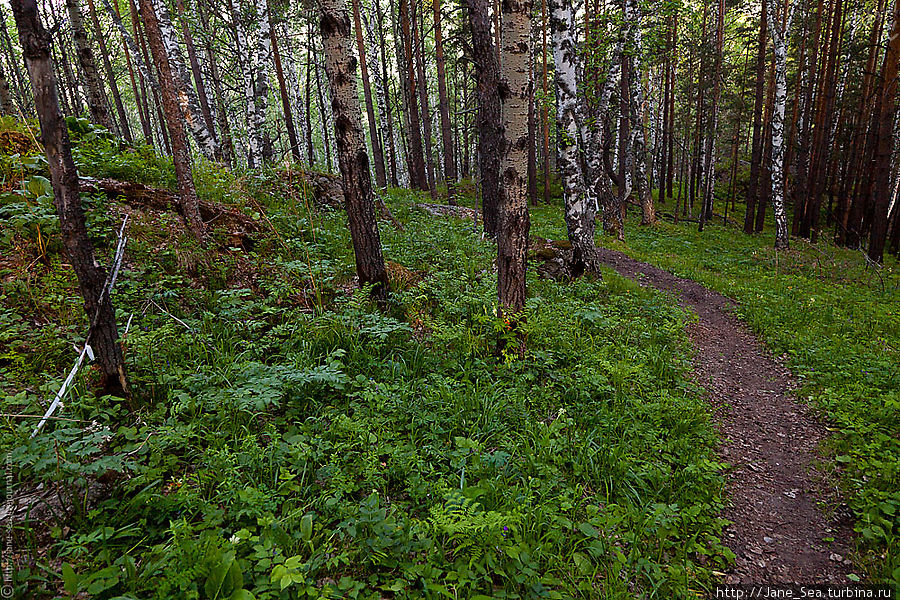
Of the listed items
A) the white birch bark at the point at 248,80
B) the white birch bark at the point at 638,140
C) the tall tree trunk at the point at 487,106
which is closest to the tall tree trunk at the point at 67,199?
the tall tree trunk at the point at 487,106

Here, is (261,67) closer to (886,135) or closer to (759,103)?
(886,135)

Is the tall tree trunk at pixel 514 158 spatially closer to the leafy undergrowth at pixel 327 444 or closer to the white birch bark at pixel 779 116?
the leafy undergrowth at pixel 327 444

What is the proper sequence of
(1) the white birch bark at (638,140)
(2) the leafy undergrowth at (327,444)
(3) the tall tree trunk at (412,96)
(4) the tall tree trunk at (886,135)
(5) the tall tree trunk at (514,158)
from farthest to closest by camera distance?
(1) the white birch bark at (638,140) < (3) the tall tree trunk at (412,96) < (4) the tall tree trunk at (886,135) < (5) the tall tree trunk at (514,158) < (2) the leafy undergrowth at (327,444)

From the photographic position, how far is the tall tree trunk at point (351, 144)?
5.04 m

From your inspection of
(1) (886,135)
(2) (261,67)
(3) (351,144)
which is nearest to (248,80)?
(2) (261,67)

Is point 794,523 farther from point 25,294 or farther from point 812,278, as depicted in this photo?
point 812,278

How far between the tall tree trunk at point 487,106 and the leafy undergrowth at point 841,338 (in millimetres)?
4791

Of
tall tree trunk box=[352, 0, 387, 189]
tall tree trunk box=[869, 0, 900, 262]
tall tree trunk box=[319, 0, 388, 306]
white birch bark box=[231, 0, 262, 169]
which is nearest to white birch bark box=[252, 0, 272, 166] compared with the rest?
white birch bark box=[231, 0, 262, 169]

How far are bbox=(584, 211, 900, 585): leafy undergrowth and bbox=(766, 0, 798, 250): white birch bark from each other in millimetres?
1018

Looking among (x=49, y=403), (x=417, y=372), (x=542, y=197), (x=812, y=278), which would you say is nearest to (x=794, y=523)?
(x=417, y=372)

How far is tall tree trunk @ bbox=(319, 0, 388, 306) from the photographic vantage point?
504 centimetres

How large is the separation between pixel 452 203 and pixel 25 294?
44.3 feet

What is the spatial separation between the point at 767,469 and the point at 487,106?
28.2 ft

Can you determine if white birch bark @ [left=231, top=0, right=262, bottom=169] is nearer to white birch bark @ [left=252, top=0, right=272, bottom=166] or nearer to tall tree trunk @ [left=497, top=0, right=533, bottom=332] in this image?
white birch bark @ [left=252, top=0, right=272, bottom=166]
